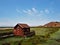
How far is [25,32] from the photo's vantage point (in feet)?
160

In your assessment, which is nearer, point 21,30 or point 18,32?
point 21,30

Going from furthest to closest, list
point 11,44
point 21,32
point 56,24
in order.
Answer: point 56,24, point 21,32, point 11,44

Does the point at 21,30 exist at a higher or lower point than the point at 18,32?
higher

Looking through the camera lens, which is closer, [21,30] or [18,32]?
[21,30]

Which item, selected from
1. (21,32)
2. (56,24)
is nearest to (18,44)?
A: (21,32)

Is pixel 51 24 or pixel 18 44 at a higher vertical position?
pixel 51 24

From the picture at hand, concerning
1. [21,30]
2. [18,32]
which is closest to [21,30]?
[21,30]

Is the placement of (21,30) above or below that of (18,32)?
above

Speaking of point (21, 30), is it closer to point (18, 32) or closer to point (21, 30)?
point (21, 30)

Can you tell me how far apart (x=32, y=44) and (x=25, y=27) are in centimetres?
2406

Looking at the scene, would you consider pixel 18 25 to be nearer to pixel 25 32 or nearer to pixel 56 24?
pixel 25 32

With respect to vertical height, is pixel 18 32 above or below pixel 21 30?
below

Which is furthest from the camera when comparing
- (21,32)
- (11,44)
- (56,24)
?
(56,24)

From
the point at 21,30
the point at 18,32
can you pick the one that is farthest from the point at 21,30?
the point at 18,32
